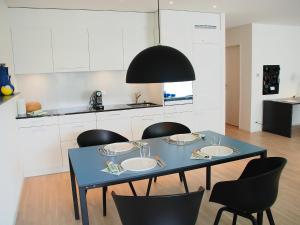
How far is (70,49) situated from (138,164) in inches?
109

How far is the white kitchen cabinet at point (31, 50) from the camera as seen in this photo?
4.08m

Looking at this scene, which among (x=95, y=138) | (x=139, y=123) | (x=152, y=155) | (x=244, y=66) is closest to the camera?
(x=152, y=155)

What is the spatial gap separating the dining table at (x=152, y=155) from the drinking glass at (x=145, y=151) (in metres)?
0.04

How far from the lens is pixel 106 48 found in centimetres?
456

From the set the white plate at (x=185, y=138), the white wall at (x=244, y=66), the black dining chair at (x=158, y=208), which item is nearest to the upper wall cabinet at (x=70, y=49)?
the white plate at (x=185, y=138)

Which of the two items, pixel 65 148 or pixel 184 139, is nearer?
pixel 184 139

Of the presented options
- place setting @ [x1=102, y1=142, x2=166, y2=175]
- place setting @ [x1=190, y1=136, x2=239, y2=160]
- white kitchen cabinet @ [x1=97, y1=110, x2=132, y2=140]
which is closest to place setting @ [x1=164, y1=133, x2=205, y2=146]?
place setting @ [x1=190, y1=136, x2=239, y2=160]

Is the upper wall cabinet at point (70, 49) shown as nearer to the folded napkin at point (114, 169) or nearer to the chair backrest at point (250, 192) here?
the folded napkin at point (114, 169)

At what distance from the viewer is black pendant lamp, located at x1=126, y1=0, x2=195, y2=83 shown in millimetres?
2123

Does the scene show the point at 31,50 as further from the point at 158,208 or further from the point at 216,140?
the point at 158,208

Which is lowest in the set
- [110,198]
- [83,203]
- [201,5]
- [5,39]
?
[110,198]

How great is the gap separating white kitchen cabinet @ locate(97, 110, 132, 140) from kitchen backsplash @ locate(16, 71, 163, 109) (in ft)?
2.16

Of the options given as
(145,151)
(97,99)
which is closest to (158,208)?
(145,151)

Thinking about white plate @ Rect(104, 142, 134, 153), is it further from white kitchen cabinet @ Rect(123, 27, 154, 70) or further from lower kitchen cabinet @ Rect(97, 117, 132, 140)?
white kitchen cabinet @ Rect(123, 27, 154, 70)
